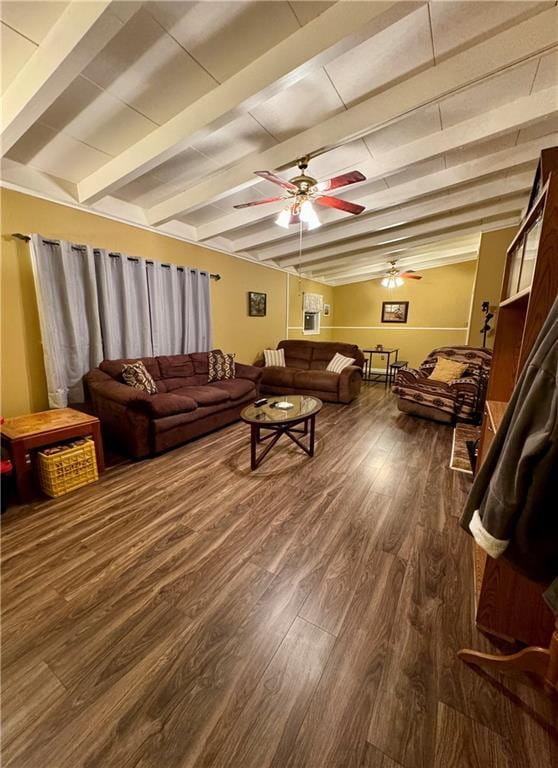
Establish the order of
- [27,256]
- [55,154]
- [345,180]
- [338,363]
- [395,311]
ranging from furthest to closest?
1. [395,311]
2. [338,363]
3. [27,256]
4. [55,154]
5. [345,180]

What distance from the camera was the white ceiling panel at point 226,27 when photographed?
4.41ft

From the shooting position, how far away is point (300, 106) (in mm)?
1949

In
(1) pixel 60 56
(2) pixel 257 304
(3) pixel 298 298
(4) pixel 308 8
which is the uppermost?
(4) pixel 308 8

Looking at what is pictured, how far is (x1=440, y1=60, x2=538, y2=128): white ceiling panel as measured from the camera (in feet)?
6.10

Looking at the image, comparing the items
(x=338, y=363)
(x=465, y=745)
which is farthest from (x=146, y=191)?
(x=465, y=745)

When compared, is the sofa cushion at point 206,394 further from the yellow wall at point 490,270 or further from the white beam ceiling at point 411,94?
the yellow wall at point 490,270

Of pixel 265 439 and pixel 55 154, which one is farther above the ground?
pixel 55 154

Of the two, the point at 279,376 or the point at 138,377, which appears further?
the point at 279,376

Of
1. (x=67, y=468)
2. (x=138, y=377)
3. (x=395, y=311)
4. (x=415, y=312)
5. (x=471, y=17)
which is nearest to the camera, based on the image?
(x=471, y=17)

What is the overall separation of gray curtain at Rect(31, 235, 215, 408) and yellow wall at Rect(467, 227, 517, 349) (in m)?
4.61

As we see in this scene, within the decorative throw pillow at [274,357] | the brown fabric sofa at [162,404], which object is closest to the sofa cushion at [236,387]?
the brown fabric sofa at [162,404]

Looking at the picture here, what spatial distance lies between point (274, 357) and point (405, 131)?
3.73 m

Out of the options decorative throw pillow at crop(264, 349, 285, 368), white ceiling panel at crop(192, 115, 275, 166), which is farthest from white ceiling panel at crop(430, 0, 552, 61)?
decorative throw pillow at crop(264, 349, 285, 368)

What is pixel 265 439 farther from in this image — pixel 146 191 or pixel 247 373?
pixel 146 191
